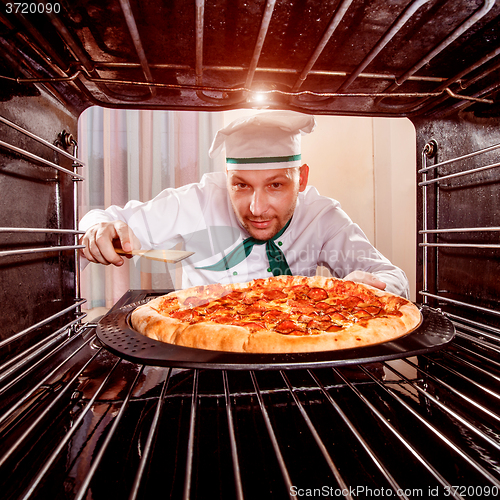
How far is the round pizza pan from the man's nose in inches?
43.2

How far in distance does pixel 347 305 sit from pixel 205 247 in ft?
3.65

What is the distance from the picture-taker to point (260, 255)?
6.03 feet

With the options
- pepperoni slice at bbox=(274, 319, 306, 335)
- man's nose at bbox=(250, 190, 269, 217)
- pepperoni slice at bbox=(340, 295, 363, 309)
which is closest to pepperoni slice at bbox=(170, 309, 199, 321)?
pepperoni slice at bbox=(274, 319, 306, 335)

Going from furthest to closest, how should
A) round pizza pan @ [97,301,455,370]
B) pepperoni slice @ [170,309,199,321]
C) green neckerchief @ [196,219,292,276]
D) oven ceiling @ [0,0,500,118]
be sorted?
green neckerchief @ [196,219,292,276] < pepperoni slice @ [170,309,199,321] < oven ceiling @ [0,0,500,118] < round pizza pan @ [97,301,455,370]

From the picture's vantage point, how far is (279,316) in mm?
880

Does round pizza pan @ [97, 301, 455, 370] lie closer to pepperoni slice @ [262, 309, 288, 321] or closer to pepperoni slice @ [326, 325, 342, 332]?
pepperoni slice @ [326, 325, 342, 332]

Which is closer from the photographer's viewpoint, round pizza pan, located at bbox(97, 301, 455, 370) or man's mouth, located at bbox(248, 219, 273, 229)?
round pizza pan, located at bbox(97, 301, 455, 370)

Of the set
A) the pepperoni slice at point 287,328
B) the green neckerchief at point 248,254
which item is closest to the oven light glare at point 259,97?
the pepperoni slice at point 287,328

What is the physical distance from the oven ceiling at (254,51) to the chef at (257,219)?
61cm

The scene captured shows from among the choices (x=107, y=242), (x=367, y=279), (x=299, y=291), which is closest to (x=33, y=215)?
(x=107, y=242)

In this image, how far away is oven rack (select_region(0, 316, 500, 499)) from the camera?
41cm

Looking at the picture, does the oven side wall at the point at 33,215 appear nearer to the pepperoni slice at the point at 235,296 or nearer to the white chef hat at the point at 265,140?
the pepperoni slice at the point at 235,296

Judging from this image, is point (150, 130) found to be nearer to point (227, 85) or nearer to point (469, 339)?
point (227, 85)

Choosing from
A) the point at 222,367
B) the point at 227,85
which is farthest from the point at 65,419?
the point at 227,85
